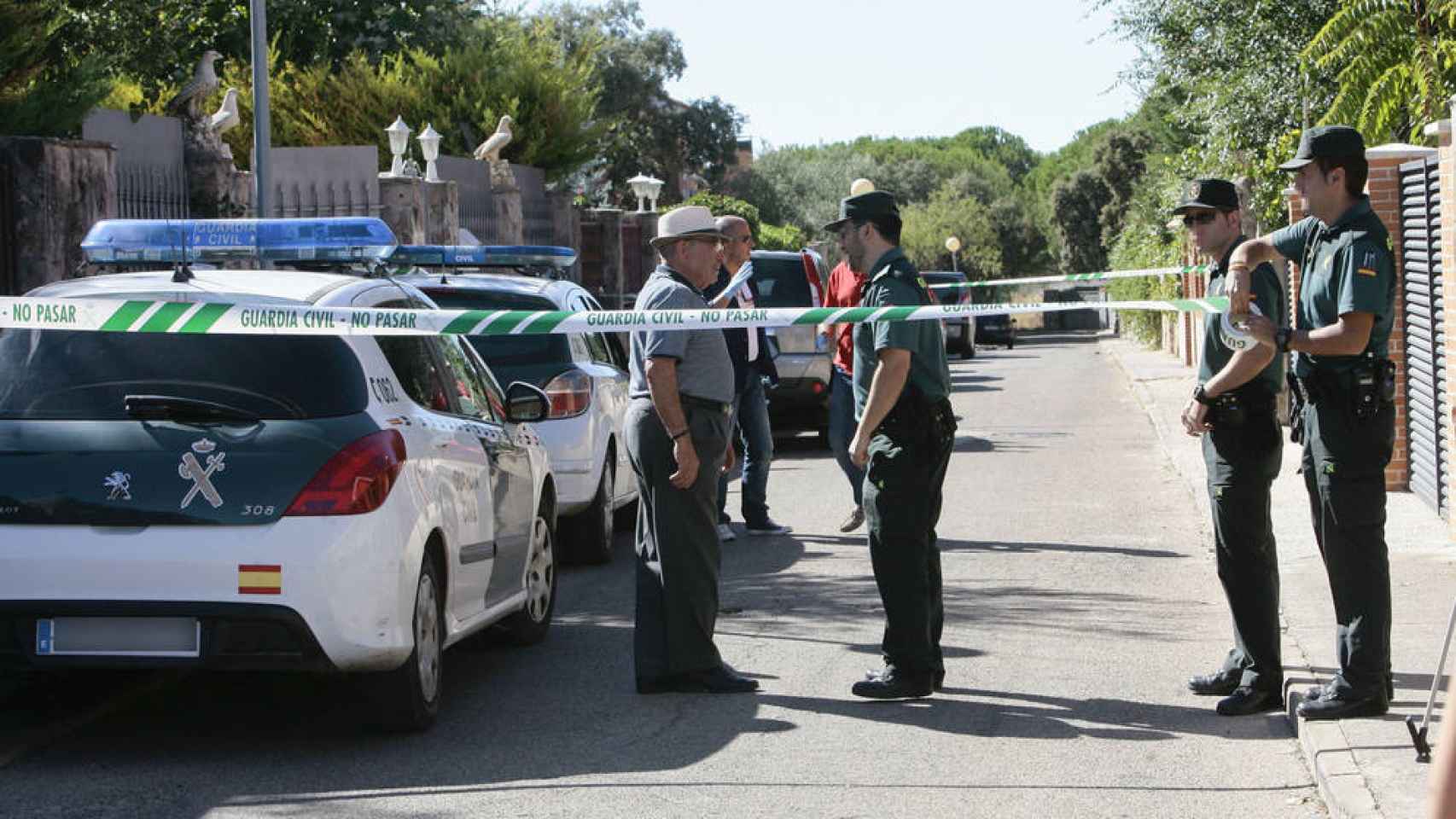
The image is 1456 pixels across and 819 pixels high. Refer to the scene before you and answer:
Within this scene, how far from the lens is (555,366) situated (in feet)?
38.0

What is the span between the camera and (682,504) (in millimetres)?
7832

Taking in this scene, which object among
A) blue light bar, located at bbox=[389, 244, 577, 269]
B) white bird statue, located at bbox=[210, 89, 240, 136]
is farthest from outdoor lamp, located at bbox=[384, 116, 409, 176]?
blue light bar, located at bbox=[389, 244, 577, 269]

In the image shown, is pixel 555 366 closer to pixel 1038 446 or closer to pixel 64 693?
pixel 64 693

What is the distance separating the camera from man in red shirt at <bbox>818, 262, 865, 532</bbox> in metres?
11.5

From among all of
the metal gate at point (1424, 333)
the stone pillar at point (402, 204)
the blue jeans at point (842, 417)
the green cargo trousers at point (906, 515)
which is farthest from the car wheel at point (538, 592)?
the stone pillar at point (402, 204)

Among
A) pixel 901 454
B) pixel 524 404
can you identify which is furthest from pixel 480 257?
pixel 901 454

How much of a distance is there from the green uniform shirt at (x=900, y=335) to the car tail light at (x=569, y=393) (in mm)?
3945

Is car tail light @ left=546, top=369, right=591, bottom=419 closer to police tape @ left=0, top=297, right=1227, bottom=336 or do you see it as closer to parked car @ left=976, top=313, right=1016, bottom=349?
police tape @ left=0, top=297, right=1227, bottom=336

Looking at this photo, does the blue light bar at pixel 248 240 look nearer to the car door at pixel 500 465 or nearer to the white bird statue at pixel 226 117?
the car door at pixel 500 465

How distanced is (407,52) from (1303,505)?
2719 cm

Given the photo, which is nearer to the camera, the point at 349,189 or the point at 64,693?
the point at 64,693

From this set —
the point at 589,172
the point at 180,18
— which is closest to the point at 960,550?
the point at 180,18

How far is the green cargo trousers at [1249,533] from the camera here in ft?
23.9

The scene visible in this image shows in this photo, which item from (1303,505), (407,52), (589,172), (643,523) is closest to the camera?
(643,523)
